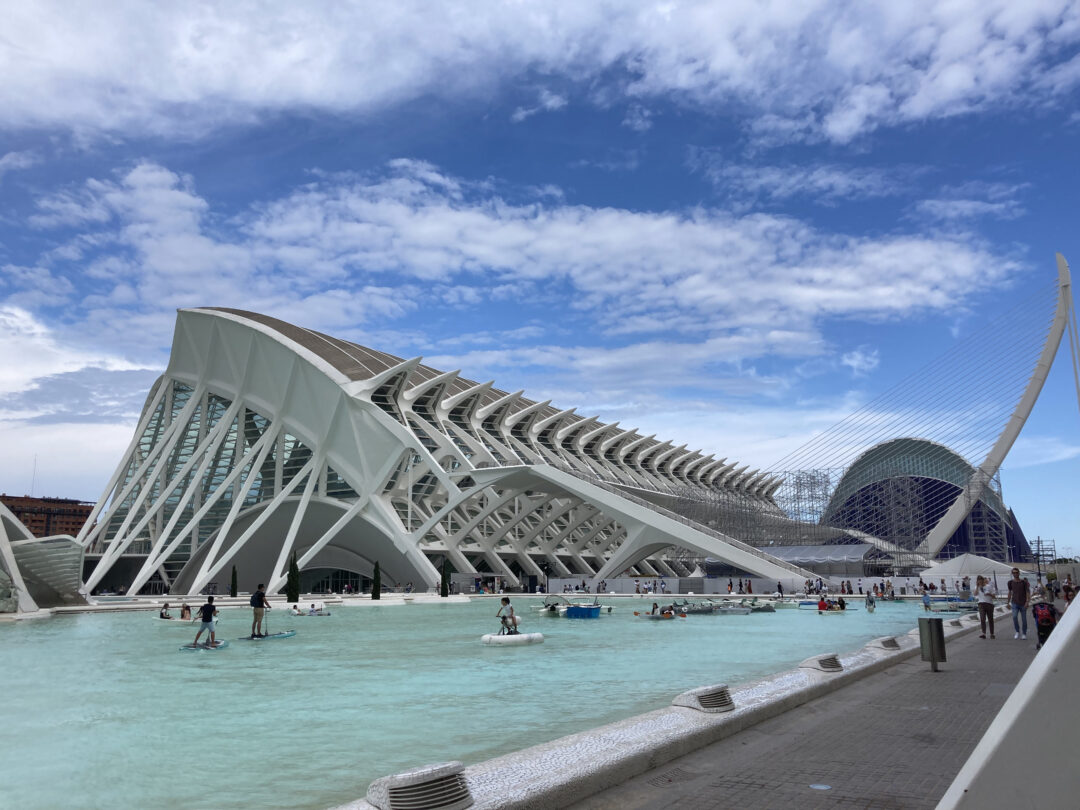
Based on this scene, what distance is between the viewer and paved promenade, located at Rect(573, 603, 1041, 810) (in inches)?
196

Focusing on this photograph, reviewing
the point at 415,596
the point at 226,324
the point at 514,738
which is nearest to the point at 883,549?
the point at 415,596

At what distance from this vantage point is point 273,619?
25.5 m

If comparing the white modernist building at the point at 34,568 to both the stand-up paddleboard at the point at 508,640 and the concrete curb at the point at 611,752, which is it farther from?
the concrete curb at the point at 611,752

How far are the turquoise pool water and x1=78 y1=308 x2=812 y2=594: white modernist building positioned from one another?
71.5ft

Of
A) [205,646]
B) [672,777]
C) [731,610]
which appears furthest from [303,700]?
[731,610]

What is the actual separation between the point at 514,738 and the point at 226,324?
154ft

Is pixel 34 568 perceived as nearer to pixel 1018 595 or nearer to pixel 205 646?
pixel 205 646

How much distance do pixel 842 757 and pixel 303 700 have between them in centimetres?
646

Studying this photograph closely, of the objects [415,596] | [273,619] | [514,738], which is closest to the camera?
[514,738]

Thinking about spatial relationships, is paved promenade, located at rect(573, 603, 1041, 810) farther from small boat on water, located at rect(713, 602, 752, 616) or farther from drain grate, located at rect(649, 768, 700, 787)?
small boat on water, located at rect(713, 602, 752, 616)

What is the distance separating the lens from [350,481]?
149 feet

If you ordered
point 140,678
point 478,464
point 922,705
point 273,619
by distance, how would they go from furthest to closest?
point 478,464 < point 273,619 < point 140,678 < point 922,705

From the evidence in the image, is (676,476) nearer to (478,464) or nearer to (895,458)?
(895,458)

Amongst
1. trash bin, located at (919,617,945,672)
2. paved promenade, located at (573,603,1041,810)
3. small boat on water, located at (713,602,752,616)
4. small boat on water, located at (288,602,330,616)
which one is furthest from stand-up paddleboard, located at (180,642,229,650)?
small boat on water, located at (713,602,752,616)
